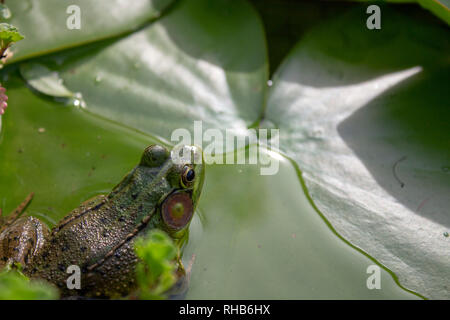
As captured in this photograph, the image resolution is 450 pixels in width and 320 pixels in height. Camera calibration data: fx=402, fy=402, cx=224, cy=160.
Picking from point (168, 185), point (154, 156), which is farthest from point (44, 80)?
point (168, 185)

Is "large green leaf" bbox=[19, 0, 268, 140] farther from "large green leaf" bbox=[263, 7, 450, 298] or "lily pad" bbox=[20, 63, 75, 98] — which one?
"large green leaf" bbox=[263, 7, 450, 298]

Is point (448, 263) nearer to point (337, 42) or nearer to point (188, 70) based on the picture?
point (337, 42)

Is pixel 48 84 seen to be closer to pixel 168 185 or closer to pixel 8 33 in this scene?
pixel 8 33

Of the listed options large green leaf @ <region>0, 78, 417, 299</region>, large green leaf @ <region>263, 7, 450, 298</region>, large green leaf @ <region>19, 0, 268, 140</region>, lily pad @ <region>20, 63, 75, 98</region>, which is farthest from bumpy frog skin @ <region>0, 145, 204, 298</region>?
lily pad @ <region>20, 63, 75, 98</region>

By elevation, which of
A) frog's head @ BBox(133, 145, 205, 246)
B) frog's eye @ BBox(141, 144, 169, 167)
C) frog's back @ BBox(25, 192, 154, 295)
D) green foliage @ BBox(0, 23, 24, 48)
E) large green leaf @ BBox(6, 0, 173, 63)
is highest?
large green leaf @ BBox(6, 0, 173, 63)

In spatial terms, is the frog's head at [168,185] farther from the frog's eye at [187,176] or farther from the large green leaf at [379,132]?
the large green leaf at [379,132]

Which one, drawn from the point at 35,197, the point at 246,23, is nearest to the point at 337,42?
the point at 246,23
